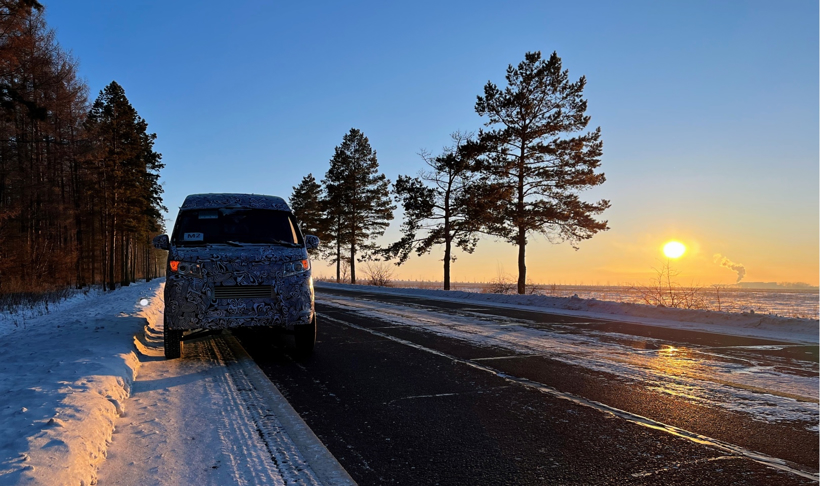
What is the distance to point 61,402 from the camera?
12.8 ft

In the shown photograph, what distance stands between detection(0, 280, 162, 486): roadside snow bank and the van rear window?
6.04 feet

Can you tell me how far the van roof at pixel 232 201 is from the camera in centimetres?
704

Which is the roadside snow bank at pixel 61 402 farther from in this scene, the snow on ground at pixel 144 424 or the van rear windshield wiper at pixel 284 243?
the van rear windshield wiper at pixel 284 243

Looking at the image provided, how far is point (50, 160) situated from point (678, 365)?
122ft

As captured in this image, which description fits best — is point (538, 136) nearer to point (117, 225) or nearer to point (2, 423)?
point (2, 423)

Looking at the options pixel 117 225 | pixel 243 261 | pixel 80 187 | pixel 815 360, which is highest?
pixel 80 187

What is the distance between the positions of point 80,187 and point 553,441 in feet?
151

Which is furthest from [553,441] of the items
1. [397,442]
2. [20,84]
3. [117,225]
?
[117,225]

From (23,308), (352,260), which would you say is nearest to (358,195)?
(352,260)

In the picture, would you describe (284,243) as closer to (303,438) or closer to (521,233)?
(303,438)

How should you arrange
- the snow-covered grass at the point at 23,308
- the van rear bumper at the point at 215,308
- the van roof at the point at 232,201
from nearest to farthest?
1. the van rear bumper at the point at 215,308
2. the van roof at the point at 232,201
3. the snow-covered grass at the point at 23,308

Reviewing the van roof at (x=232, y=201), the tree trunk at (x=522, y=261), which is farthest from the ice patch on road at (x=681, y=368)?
the tree trunk at (x=522, y=261)

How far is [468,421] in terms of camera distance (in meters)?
3.86

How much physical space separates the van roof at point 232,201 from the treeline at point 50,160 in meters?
13.9
